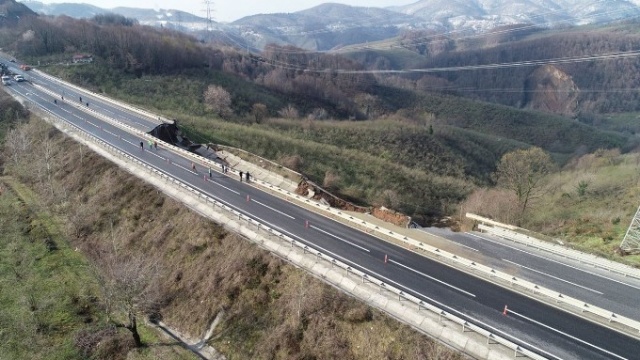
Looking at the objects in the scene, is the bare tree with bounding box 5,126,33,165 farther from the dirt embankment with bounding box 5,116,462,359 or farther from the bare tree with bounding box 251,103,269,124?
the bare tree with bounding box 251,103,269,124

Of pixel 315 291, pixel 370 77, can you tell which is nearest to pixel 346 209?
pixel 315 291

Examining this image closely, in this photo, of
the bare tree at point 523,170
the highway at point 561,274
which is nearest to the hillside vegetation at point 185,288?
the highway at point 561,274

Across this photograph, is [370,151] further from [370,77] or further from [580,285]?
[370,77]

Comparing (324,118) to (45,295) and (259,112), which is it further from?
(45,295)

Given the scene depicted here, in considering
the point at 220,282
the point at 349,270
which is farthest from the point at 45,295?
the point at 349,270

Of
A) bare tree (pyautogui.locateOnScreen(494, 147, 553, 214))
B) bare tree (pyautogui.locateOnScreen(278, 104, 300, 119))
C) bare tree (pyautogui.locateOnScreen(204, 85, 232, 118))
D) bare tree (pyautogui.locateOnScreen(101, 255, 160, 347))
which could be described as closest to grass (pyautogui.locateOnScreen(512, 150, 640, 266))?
bare tree (pyautogui.locateOnScreen(494, 147, 553, 214))
